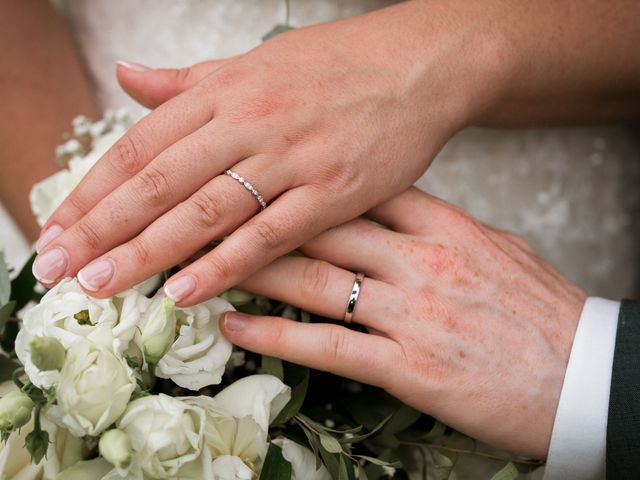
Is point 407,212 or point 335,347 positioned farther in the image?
point 407,212

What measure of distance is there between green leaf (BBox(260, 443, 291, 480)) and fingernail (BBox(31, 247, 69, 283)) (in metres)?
0.36

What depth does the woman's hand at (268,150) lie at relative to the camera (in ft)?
2.77

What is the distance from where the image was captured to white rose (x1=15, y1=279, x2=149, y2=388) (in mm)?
679

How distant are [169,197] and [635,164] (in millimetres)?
1142

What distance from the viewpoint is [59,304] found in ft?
2.34

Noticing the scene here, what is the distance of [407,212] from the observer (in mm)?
1049

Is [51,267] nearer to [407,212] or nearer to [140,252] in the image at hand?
[140,252]

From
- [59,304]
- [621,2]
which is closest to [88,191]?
[59,304]

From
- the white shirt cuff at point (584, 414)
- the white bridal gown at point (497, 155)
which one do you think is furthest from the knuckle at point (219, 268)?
the white bridal gown at point (497, 155)

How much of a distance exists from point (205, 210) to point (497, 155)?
80 centimetres

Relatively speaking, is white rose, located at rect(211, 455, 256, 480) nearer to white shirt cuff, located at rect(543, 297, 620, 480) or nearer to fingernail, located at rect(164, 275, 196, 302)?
fingernail, located at rect(164, 275, 196, 302)

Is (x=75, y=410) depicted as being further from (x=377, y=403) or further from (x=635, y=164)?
(x=635, y=164)

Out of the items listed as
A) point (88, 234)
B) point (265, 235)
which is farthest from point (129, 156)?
point (265, 235)

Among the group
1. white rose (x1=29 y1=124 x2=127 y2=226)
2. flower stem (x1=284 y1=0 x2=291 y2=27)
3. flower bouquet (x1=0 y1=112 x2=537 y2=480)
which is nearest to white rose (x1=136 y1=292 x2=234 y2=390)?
→ flower bouquet (x1=0 y1=112 x2=537 y2=480)
